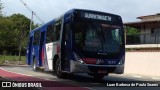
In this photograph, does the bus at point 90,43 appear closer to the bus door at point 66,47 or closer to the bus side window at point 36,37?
the bus door at point 66,47

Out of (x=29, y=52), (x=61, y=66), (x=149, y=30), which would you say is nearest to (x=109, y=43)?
(x=61, y=66)

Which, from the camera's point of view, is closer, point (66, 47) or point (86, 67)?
point (86, 67)

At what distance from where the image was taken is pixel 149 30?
129 feet

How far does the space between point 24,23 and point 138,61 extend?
258 feet

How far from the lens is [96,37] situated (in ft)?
57.3

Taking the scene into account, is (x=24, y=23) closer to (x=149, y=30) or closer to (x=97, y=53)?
(x=149, y=30)

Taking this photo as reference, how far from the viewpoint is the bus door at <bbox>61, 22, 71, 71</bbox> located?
17781mm

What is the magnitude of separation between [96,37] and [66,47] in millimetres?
1618

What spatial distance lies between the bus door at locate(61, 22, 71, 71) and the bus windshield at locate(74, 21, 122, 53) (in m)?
0.62

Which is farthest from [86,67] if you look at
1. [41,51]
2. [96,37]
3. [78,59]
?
[41,51]

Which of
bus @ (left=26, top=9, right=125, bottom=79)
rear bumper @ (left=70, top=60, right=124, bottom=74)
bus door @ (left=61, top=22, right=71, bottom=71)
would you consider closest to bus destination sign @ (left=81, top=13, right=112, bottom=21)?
bus @ (left=26, top=9, right=125, bottom=79)

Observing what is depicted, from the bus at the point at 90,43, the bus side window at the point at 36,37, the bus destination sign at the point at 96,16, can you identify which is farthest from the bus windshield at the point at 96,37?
the bus side window at the point at 36,37

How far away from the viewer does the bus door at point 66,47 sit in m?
17.8

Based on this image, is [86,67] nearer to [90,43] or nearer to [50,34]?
[90,43]
